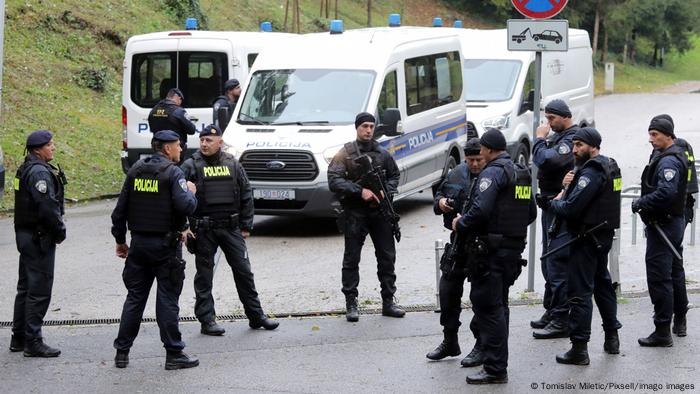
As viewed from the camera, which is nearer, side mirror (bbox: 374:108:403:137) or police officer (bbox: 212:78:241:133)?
side mirror (bbox: 374:108:403:137)

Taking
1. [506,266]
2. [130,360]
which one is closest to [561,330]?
[506,266]

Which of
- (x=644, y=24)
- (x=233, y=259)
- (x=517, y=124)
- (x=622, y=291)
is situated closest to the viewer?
(x=233, y=259)

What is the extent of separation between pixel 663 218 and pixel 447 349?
6.33 feet

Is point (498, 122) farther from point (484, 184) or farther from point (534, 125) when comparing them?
point (484, 184)

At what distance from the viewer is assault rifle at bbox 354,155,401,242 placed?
9547 millimetres

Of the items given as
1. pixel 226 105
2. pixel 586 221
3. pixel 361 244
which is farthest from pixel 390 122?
pixel 586 221

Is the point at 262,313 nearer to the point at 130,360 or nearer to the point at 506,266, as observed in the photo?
the point at 130,360

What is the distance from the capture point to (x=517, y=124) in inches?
703

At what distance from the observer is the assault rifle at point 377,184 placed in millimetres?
9547

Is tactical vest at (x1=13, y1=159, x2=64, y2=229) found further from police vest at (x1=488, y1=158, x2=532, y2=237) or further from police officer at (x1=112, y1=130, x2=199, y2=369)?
police vest at (x1=488, y1=158, x2=532, y2=237)

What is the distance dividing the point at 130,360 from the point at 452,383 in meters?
2.42

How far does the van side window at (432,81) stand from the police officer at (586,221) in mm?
6981

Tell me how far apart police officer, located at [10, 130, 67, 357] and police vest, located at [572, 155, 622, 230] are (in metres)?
3.78

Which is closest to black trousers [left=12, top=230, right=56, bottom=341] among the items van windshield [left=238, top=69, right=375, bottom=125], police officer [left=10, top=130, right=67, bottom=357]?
police officer [left=10, top=130, right=67, bottom=357]
